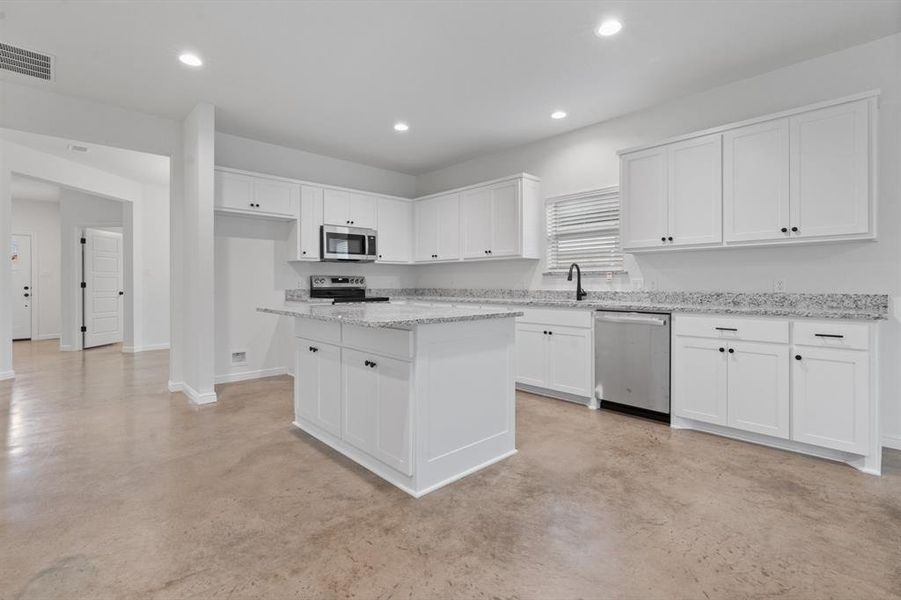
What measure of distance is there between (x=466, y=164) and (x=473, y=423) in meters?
4.33

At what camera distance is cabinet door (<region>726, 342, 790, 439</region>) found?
2.86m

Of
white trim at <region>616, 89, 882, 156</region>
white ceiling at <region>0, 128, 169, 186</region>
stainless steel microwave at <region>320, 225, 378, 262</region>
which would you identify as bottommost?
stainless steel microwave at <region>320, 225, 378, 262</region>

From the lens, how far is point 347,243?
5.52 meters

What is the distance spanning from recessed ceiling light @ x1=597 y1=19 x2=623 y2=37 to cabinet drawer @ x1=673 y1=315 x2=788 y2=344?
211 cm

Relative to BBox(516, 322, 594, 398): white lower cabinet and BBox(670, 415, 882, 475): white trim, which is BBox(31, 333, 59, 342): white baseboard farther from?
BBox(670, 415, 882, 475): white trim

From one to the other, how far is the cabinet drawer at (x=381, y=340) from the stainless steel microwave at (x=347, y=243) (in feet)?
9.39

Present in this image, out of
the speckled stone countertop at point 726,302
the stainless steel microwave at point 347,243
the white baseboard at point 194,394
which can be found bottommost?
Result: the white baseboard at point 194,394

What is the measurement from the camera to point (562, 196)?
4770 mm

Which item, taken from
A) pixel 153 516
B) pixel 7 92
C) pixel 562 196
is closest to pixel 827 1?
pixel 562 196

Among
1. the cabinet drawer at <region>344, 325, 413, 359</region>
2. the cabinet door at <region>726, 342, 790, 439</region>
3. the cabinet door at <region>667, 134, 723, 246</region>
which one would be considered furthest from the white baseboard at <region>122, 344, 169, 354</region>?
the cabinet door at <region>726, 342, 790, 439</region>

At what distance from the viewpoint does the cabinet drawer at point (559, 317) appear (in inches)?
155

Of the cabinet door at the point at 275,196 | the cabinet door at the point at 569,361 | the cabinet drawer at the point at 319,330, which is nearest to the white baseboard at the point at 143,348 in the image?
the cabinet door at the point at 275,196

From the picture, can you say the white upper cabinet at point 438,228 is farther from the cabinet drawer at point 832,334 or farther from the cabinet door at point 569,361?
the cabinet drawer at point 832,334

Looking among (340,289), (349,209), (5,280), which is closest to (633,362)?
(340,289)
